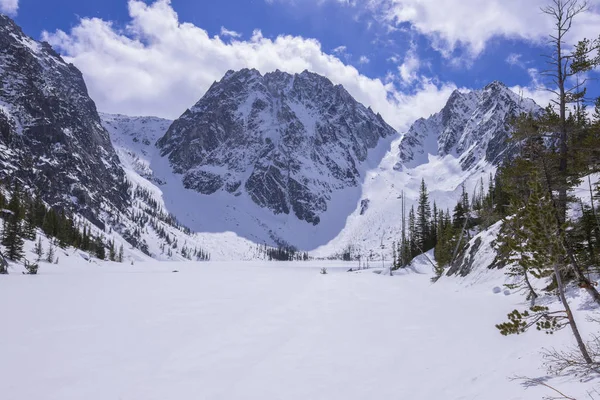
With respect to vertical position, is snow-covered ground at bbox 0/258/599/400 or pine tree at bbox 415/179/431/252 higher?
pine tree at bbox 415/179/431/252

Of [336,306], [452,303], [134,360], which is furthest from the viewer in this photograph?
[336,306]

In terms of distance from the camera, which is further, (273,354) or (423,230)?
(423,230)

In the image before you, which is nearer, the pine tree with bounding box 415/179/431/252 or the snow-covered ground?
the snow-covered ground

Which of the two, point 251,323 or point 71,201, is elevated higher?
point 71,201

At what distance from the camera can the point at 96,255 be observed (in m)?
105

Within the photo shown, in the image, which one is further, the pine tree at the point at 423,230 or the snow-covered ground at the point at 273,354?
the pine tree at the point at 423,230

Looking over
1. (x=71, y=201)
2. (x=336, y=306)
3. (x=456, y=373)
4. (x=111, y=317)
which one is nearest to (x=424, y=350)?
(x=456, y=373)

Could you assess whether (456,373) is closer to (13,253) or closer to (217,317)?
(217,317)

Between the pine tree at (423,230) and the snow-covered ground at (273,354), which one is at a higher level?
the pine tree at (423,230)

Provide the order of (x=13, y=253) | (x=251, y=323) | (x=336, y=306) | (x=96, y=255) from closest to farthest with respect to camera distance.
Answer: (x=251, y=323), (x=336, y=306), (x=13, y=253), (x=96, y=255)

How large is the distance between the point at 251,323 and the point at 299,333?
355cm

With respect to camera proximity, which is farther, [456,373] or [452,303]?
[452,303]

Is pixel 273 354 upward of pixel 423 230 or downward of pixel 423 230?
downward

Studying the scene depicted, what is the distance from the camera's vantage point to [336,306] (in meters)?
24.3
